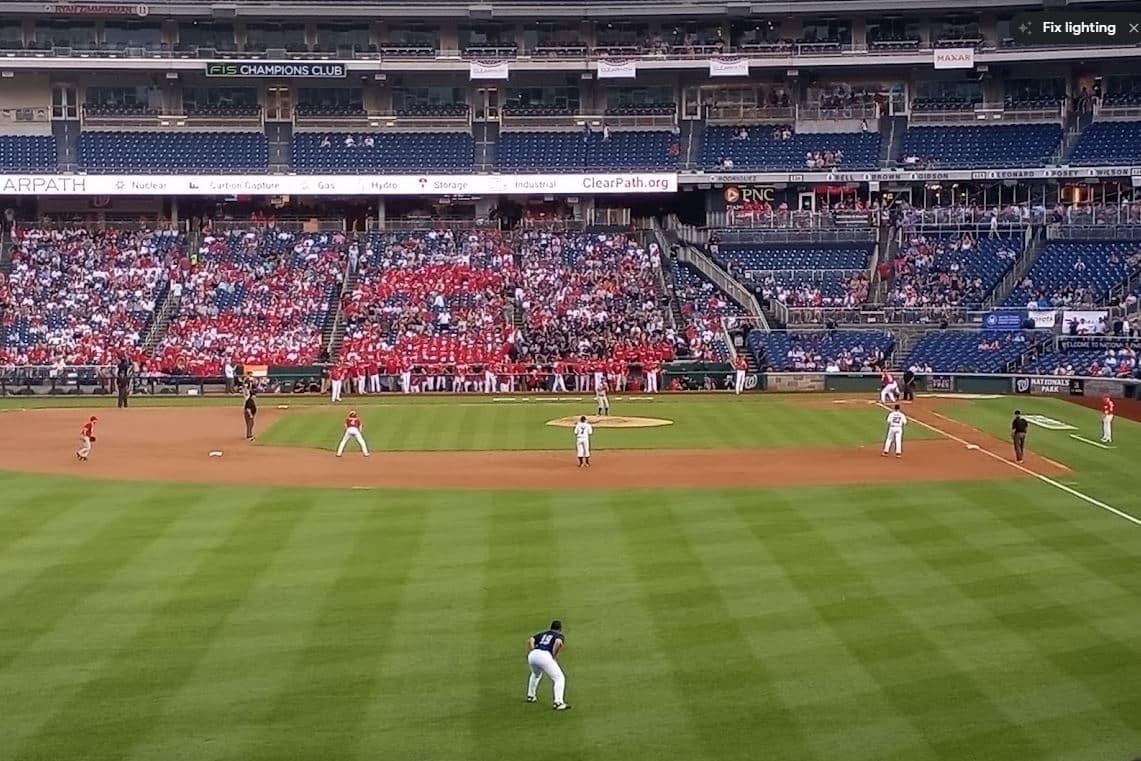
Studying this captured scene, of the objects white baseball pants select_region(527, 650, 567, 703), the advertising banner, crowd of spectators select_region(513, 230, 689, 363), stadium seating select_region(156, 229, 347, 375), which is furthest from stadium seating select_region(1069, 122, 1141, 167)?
white baseball pants select_region(527, 650, 567, 703)

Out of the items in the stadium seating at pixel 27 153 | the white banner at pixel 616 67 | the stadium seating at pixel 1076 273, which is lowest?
the stadium seating at pixel 1076 273

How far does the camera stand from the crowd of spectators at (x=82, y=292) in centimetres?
6278

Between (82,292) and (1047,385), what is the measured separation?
4289 cm

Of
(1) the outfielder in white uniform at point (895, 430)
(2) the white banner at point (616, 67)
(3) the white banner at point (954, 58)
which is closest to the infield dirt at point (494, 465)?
(1) the outfielder in white uniform at point (895, 430)

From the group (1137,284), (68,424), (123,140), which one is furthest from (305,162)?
(1137,284)

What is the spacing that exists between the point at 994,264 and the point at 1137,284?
21.7ft

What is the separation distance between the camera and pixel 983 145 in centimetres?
7356

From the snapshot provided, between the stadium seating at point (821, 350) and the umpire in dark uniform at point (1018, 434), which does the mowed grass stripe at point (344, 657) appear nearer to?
the umpire in dark uniform at point (1018, 434)

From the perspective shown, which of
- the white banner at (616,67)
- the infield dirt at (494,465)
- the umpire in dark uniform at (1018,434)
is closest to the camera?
the infield dirt at (494,465)

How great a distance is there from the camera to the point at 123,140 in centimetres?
7444

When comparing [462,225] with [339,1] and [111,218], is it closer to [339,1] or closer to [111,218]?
[339,1]

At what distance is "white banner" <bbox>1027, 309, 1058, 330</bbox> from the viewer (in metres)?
63.0

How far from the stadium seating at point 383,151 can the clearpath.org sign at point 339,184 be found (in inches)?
64.0

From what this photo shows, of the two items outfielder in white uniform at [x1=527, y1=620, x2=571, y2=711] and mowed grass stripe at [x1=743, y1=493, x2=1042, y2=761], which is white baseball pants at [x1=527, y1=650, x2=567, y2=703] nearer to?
outfielder in white uniform at [x1=527, y1=620, x2=571, y2=711]
